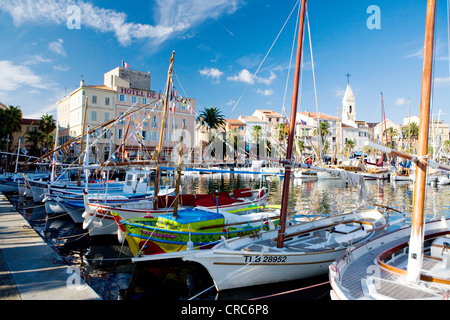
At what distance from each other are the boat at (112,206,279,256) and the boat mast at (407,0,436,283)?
7.23 m

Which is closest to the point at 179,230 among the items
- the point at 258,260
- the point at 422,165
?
the point at 258,260

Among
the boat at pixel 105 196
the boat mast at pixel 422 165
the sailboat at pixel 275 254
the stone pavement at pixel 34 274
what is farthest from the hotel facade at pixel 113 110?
the boat mast at pixel 422 165

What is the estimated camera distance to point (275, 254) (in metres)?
11.0

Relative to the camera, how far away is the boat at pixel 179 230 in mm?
13414

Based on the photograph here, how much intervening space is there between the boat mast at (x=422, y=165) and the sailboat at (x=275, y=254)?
367 cm

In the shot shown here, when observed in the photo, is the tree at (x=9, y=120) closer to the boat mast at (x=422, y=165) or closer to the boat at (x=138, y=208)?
the boat at (x=138, y=208)

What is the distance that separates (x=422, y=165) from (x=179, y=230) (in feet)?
33.0

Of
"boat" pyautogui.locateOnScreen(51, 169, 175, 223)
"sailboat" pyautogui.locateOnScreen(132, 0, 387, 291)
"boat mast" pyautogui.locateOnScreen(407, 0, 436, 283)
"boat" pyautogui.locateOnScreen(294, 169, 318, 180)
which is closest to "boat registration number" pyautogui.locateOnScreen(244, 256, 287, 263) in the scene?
"sailboat" pyautogui.locateOnScreen(132, 0, 387, 291)

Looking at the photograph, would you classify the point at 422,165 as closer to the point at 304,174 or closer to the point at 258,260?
the point at 258,260

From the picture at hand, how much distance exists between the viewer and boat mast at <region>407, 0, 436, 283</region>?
7.30 m

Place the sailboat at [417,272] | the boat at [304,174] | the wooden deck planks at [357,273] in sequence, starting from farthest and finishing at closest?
the boat at [304,174], the wooden deck planks at [357,273], the sailboat at [417,272]

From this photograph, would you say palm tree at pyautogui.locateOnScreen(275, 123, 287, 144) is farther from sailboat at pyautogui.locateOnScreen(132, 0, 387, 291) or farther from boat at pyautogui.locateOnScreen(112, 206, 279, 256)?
sailboat at pyautogui.locateOnScreen(132, 0, 387, 291)

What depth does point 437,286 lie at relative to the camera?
7.21 metres
